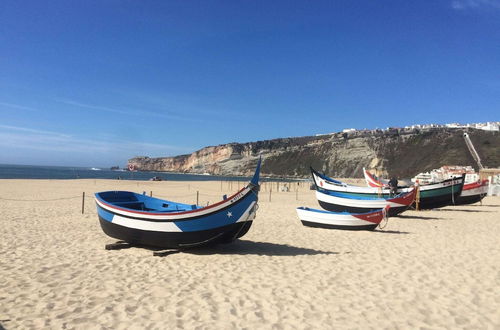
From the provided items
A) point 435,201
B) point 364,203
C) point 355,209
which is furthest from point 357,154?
point 364,203

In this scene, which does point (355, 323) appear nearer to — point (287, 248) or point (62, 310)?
point (62, 310)

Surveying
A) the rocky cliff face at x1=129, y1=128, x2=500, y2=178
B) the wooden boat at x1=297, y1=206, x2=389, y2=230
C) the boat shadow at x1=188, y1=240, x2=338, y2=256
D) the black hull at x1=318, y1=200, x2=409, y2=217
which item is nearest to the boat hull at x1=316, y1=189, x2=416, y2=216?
the black hull at x1=318, y1=200, x2=409, y2=217

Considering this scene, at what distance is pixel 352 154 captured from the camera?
116438 mm

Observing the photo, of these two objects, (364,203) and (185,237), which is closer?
(185,237)

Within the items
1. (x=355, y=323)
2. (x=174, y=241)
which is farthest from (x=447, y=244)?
(x=174, y=241)

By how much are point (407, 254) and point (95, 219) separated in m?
11.5

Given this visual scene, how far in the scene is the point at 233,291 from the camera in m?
6.13

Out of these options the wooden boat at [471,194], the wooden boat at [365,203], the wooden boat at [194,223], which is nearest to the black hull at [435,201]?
the wooden boat at [471,194]

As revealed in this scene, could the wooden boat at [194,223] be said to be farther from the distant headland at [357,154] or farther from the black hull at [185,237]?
the distant headland at [357,154]

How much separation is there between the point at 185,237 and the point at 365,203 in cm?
1020

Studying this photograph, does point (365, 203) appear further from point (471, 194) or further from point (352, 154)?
point (352, 154)

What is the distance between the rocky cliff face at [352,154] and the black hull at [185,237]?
6717cm

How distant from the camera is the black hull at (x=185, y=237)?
A: 8.44 metres

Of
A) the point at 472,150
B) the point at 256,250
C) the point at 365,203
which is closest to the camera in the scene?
the point at 256,250
